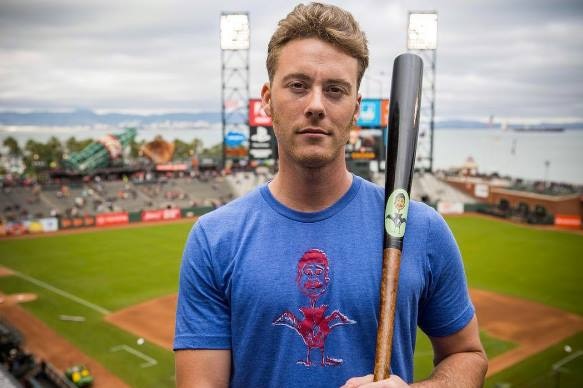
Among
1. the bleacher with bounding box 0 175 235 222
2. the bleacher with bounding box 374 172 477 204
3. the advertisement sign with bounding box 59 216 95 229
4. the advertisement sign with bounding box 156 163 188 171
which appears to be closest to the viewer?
the advertisement sign with bounding box 59 216 95 229

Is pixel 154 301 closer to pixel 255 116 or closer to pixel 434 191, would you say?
pixel 255 116

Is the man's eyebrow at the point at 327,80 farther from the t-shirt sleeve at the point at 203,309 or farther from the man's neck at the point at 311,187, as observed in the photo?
the t-shirt sleeve at the point at 203,309

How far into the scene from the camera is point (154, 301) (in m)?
25.6

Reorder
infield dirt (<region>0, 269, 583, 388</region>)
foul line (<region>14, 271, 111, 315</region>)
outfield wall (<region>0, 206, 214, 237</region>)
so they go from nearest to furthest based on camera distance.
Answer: infield dirt (<region>0, 269, 583, 388</region>)
foul line (<region>14, 271, 111, 315</region>)
outfield wall (<region>0, 206, 214, 237</region>)

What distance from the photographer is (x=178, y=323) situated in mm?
2717

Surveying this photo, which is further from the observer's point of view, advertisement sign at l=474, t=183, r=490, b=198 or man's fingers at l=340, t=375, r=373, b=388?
advertisement sign at l=474, t=183, r=490, b=198

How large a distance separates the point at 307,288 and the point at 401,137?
871 mm

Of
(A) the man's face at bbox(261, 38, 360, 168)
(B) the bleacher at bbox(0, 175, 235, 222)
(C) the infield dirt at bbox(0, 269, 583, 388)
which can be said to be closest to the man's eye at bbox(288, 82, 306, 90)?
(A) the man's face at bbox(261, 38, 360, 168)

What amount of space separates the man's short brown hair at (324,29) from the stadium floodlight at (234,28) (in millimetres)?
41964

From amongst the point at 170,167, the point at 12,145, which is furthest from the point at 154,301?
the point at 12,145

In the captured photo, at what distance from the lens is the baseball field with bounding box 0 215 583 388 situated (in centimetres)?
1852

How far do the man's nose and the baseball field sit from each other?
601 inches

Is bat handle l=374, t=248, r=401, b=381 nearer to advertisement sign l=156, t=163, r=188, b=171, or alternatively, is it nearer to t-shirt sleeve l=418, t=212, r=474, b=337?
t-shirt sleeve l=418, t=212, r=474, b=337

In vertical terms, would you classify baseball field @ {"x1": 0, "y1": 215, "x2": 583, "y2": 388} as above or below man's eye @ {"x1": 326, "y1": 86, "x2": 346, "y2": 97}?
below
